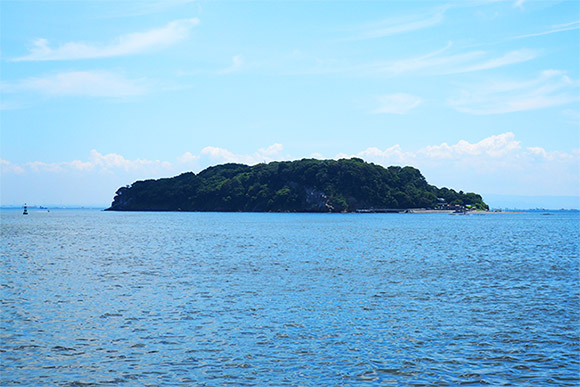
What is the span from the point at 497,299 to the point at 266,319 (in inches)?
579

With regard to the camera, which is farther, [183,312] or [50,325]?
[183,312]

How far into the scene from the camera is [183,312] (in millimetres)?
Result: 27359

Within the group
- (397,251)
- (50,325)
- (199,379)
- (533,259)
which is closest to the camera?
(199,379)

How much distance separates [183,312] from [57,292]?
11.0 m

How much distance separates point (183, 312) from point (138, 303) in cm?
382

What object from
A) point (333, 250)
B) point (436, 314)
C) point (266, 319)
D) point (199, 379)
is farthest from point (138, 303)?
point (333, 250)

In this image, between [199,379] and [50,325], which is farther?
[50,325]

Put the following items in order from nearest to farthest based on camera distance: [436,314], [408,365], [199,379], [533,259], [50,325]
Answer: [199,379], [408,365], [50,325], [436,314], [533,259]

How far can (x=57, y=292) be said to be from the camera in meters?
33.5

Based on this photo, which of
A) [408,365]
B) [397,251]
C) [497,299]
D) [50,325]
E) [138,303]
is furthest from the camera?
[397,251]

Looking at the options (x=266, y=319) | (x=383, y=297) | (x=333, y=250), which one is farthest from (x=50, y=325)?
(x=333, y=250)

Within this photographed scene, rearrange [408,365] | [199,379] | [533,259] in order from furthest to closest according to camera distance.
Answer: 1. [533,259]
2. [408,365]
3. [199,379]

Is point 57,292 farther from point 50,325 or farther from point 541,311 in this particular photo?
point 541,311

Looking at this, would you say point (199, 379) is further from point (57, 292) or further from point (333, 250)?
point (333, 250)
